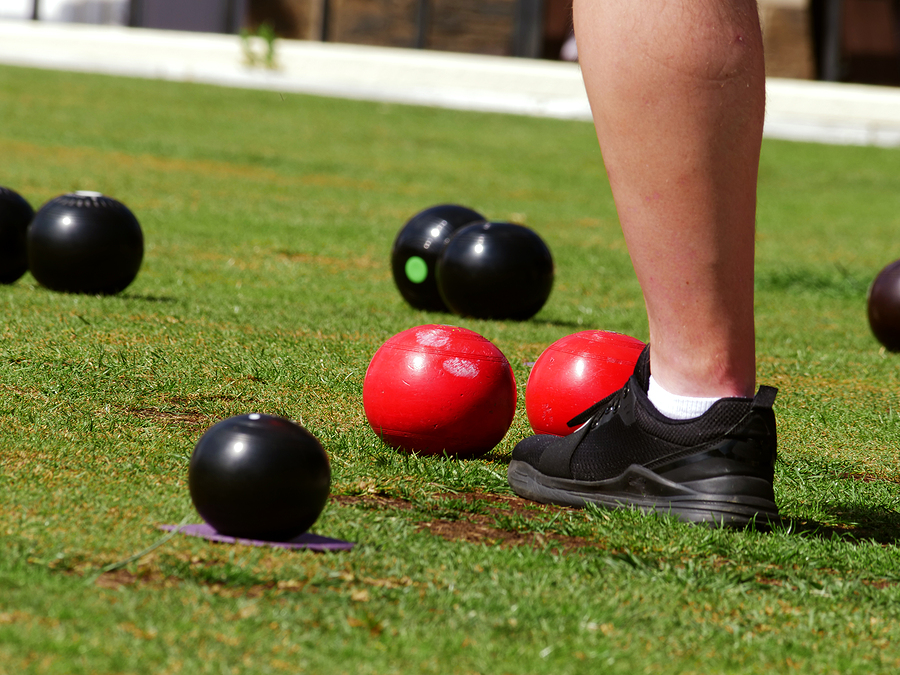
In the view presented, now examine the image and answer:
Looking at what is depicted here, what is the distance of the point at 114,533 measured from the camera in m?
2.49

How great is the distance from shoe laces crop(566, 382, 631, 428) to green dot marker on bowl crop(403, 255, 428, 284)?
366 cm

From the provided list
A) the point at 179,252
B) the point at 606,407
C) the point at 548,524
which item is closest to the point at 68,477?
the point at 548,524

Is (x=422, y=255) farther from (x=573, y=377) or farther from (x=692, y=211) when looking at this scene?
(x=692, y=211)

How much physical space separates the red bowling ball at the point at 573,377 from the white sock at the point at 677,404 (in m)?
0.84

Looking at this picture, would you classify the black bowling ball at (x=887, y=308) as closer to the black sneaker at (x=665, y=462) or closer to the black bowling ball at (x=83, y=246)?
the black sneaker at (x=665, y=462)

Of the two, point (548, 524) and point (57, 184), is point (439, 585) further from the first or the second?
point (57, 184)

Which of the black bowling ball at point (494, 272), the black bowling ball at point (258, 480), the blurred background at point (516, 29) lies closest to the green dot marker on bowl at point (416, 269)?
the black bowling ball at point (494, 272)

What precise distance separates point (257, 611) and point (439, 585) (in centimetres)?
41

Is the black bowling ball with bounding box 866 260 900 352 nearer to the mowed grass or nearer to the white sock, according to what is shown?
the mowed grass

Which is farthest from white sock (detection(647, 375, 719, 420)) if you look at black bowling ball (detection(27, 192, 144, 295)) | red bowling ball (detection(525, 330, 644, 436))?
black bowling ball (detection(27, 192, 144, 295))

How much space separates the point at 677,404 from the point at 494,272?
145 inches

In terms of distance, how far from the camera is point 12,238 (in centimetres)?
646

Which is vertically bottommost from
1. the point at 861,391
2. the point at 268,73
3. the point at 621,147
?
the point at 268,73

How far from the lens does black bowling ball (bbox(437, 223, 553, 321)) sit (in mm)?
6582
